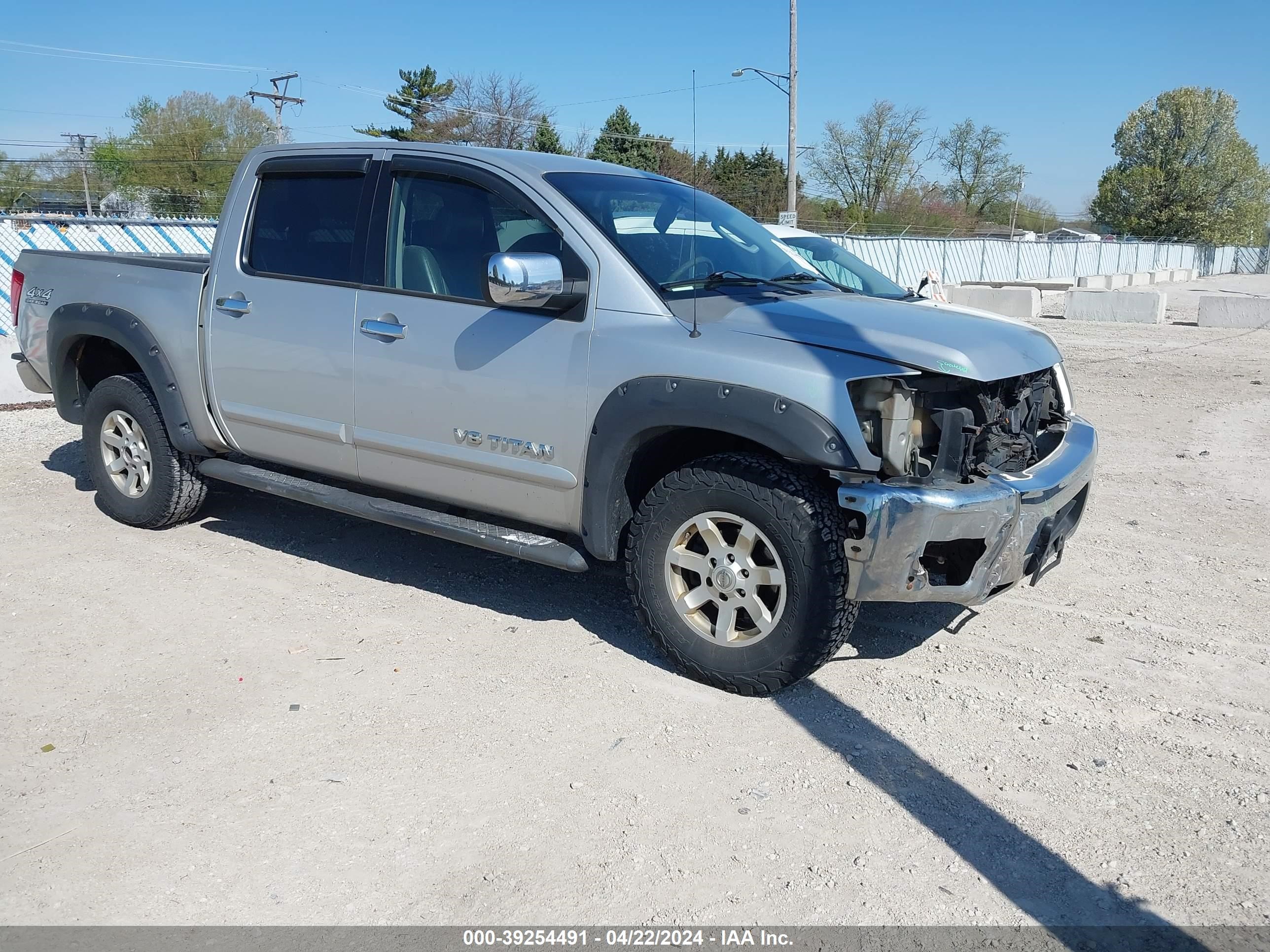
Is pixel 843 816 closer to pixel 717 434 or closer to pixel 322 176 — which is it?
pixel 717 434

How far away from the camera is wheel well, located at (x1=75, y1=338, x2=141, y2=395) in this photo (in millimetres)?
6105

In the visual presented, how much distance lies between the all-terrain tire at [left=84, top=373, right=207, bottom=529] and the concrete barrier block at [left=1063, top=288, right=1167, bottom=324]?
65.6 ft

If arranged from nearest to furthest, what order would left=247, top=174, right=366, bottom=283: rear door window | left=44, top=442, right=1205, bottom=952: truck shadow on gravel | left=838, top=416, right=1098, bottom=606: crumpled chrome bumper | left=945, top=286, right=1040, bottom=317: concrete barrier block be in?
1. left=44, top=442, right=1205, bottom=952: truck shadow on gravel
2. left=838, top=416, right=1098, bottom=606: crumpled chrome bumper
3. left=247, top=174, right=366, bottom=283: rear door window
4. left=945, top=286, right=1040, bottom=317: concrete barrier block

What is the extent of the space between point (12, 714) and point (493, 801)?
192 centimetres

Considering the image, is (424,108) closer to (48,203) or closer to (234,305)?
(48,203)

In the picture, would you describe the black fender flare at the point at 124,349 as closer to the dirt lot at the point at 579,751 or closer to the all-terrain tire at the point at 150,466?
the all-terrain tire at the point at 150,466

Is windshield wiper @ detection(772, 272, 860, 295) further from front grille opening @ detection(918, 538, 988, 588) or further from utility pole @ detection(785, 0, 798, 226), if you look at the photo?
utility pole @ detection(785, 0, 798, 226)

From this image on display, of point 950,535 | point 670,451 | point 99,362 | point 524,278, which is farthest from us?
point 99,362

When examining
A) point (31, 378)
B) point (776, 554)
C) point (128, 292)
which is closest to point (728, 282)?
point (776, 554)

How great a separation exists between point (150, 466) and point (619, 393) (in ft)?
10.6

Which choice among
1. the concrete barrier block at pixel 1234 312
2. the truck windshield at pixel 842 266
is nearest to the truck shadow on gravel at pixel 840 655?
the truck windshield at pixel 842 266

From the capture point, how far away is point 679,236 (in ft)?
15.2

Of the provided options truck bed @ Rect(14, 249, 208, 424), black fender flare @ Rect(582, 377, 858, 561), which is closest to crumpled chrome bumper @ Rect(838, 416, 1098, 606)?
black fender flare @ Rect(582, 377, 858, 561)

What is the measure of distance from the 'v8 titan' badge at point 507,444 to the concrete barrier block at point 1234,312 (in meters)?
19.8
